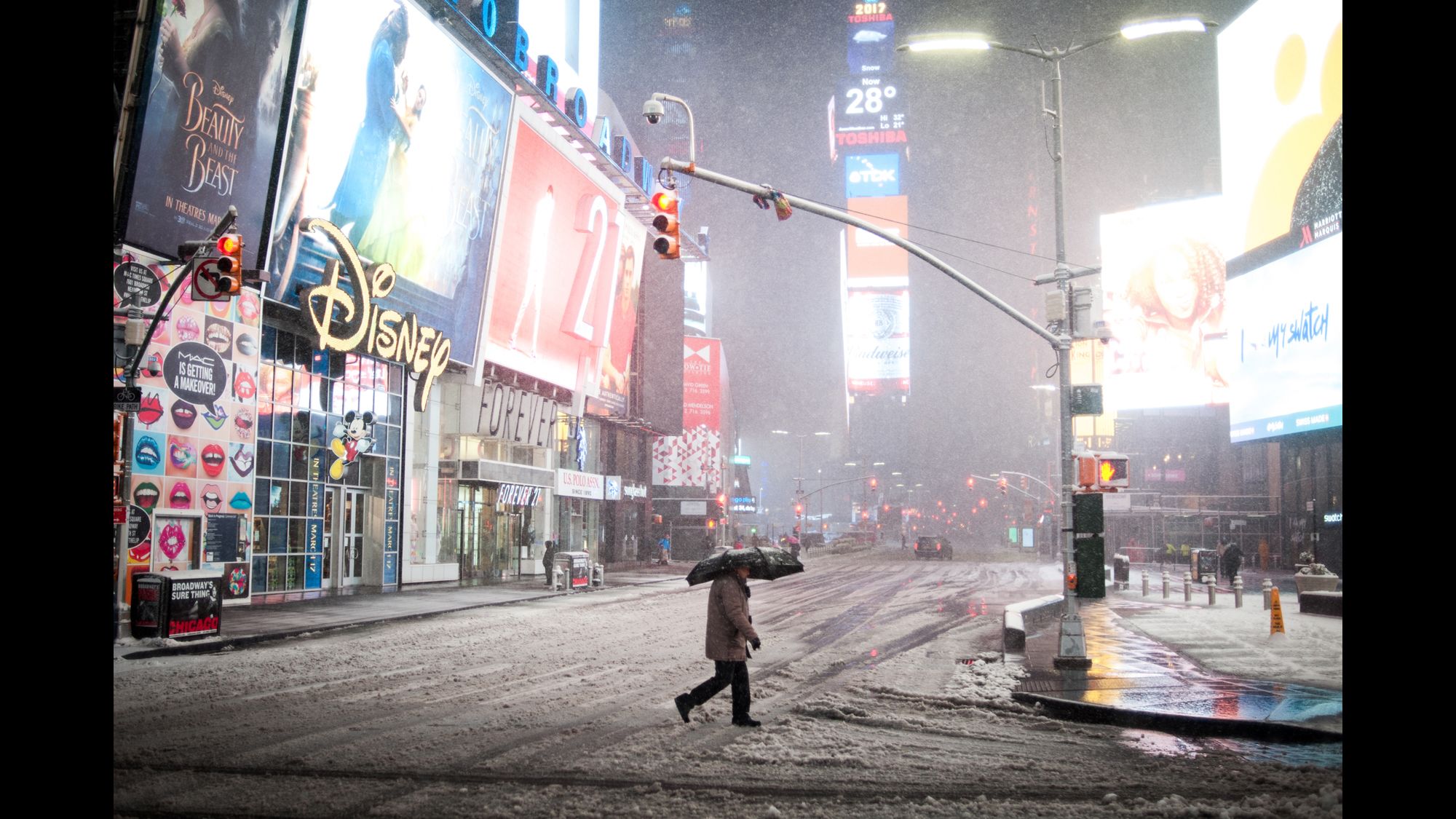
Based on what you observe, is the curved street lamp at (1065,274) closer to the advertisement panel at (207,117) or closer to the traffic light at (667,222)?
the traffic light at (667,222)

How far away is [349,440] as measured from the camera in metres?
33.5

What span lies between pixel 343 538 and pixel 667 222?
2288cm

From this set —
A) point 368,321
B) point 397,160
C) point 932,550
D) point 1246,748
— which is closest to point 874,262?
point 932,550

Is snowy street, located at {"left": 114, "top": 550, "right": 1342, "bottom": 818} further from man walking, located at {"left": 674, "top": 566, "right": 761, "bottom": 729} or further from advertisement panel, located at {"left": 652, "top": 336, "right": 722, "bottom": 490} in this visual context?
advertisement panel, located at {"left": 652, "top": 336, "right": 722, "bottom": 490}

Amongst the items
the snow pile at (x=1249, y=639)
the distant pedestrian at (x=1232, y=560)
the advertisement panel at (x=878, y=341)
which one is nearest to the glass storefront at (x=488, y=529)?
the snow pile at (x=1249, y=639)

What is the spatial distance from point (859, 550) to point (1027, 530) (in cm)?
1549

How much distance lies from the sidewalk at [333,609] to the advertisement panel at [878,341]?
11197 cm

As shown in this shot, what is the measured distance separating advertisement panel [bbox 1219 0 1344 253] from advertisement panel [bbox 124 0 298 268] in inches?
1420

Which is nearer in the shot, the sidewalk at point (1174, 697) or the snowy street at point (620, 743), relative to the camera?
the snowy street at point (620, 743)

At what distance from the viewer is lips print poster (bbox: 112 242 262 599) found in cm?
2512

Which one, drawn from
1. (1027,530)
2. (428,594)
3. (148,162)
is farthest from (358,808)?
(1027,530)

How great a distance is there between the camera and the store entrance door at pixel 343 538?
111ft

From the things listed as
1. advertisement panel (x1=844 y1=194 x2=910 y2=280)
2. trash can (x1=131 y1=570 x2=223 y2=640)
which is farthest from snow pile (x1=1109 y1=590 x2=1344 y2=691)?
advertisement panel (x1=844 y1=194 x2=910 y2=280)

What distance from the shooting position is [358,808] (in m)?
7.70
